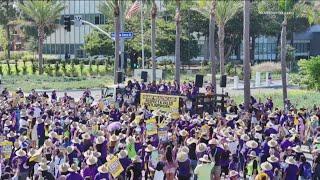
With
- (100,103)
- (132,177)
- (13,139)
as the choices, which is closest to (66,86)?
(100,103)

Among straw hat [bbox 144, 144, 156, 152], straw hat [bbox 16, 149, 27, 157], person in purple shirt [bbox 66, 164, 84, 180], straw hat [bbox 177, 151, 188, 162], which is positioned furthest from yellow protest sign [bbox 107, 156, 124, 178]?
straw hat [bbox 16, 149, 27, 157]

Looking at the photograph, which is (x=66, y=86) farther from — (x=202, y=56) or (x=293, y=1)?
(x=202, y=56)

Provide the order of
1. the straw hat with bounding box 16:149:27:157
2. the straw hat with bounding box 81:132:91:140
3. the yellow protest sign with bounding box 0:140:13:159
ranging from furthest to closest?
the straw hat with bounding box 81:132:91:140, the yellow protest sign with bounding box 0:140:13:159, the straw hat with bounding box 16:149:27:157

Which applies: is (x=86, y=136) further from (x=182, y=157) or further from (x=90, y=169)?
(x=182, y=157)

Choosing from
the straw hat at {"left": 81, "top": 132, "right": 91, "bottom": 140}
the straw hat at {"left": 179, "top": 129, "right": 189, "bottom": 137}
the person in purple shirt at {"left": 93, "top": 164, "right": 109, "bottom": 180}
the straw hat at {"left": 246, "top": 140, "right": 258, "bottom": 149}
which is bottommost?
the person in purple shirt at {"left": 93, "top": 164, "right": 109, "bottom": 180}

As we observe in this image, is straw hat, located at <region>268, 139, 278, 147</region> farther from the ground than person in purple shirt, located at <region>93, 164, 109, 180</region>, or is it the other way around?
straw hat, located at <region>268, 139, 278, 147</region>

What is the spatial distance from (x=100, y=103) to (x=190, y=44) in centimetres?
4362

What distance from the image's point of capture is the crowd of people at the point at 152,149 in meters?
13.4

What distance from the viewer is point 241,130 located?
16.9 meters

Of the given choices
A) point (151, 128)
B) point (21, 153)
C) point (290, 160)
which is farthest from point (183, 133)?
point (21, 153)

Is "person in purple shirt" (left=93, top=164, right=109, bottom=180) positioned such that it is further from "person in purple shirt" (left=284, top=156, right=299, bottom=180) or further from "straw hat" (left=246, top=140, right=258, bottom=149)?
"straw hat" (left=246, top=140, right=258, bottom=149)

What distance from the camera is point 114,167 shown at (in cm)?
1295

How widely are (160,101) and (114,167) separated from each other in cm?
1565

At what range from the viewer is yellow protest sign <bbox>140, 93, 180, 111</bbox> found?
27.8 metres
